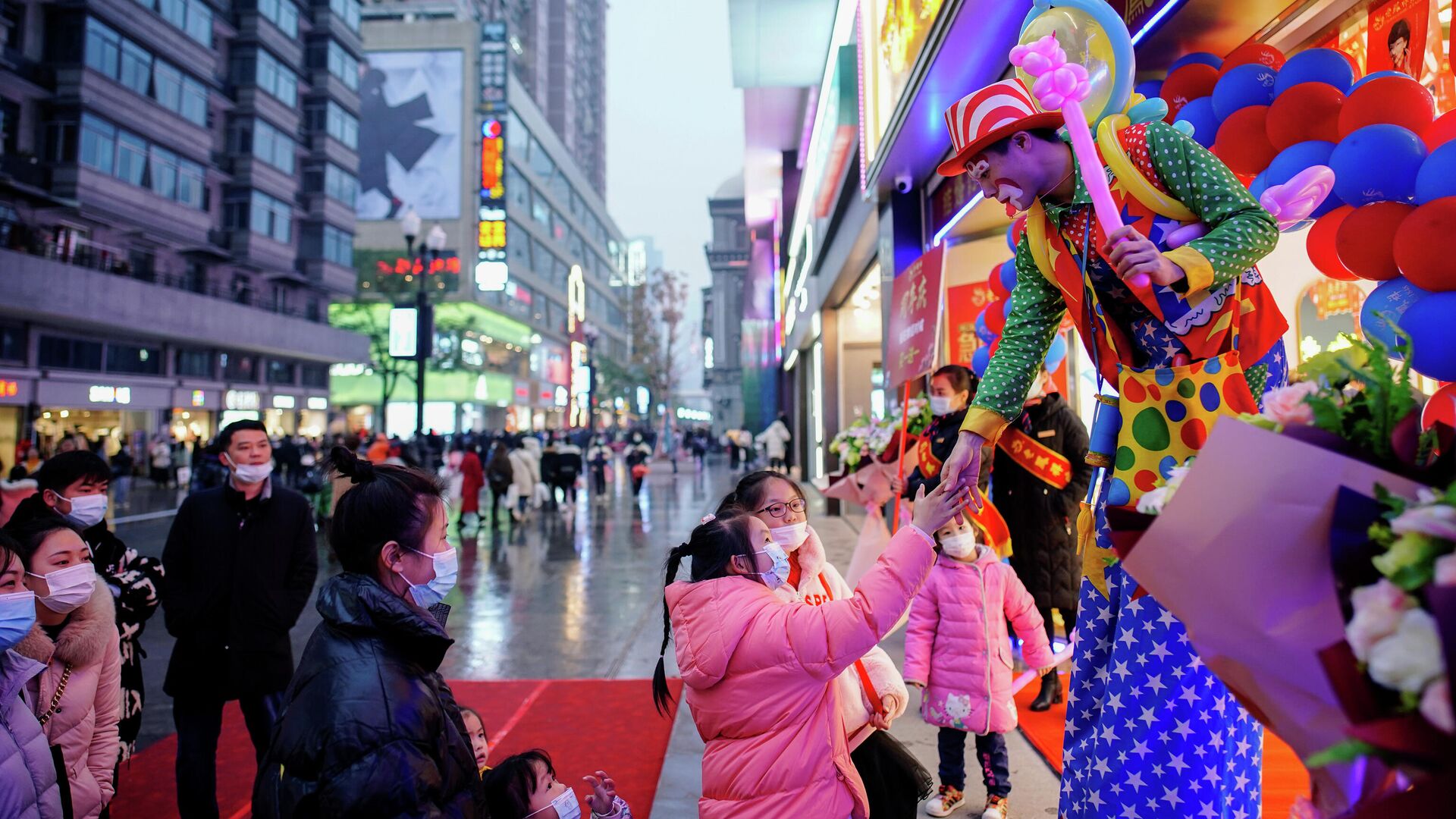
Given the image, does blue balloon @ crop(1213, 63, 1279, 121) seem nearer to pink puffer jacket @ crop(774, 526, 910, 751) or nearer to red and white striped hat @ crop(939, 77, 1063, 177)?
red and white striped hat @ crop(939, 77, 1063, 177)

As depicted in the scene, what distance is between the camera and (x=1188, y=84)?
131 inches

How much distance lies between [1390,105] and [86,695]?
4578 millimetres

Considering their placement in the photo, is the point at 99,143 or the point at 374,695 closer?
the point at 374,695

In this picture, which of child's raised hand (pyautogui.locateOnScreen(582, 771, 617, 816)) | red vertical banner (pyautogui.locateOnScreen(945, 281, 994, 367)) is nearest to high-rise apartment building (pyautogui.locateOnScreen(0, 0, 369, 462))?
red vertical banner (pyautogui.locateOnScreen(945, 281, 994, 367))

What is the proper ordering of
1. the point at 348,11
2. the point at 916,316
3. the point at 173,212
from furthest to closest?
1. the point at 348,11
2. the point at 173,212
3. the point at 916,316

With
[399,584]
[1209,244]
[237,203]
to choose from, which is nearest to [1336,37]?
[1209,244]

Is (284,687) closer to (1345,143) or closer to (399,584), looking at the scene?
(399,584)

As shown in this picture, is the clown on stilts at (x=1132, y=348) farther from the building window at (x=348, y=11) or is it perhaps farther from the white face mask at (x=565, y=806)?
the building window at (x=348, y=11)

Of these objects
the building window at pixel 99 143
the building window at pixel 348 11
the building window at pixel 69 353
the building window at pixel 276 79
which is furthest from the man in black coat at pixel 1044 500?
the building window at pixel 348 11

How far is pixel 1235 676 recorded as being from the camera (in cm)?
111

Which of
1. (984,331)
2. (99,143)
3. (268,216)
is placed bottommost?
(984,331)

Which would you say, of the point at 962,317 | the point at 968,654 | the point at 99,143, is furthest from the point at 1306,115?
the point at 99,143

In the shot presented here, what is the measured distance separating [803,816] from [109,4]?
35740 millimetres

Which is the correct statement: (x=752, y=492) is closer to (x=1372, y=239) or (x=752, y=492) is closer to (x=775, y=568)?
(x=775, y=568)
